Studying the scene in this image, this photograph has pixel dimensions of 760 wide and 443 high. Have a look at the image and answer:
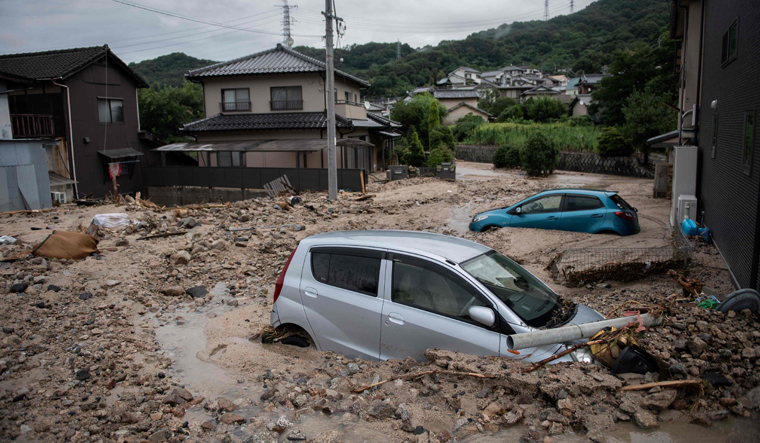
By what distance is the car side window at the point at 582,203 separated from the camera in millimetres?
12328

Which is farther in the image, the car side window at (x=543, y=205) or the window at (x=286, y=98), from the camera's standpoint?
the window at (x=286, y=98)

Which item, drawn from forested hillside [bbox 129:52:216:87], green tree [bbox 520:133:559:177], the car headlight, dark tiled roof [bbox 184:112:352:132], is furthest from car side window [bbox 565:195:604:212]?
forested hillside [bbox 129:52:216:87]

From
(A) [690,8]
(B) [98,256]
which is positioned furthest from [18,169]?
(A) [690,8]

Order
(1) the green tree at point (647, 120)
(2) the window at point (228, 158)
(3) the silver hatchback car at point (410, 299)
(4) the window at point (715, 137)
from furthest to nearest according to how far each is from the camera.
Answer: (2) the window at point (228, 158) → (1) the green tree at point (647, 120) → (4) the window at point (715, 137) → (3) the silver hatchback car at point (410, 299)

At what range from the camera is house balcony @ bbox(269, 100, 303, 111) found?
30062 millimetres

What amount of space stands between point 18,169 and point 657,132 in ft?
98.9

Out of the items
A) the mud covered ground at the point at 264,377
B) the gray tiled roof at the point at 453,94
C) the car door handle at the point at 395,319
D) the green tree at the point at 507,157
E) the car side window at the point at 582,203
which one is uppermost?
the gray tiled roof at the point at 453,94

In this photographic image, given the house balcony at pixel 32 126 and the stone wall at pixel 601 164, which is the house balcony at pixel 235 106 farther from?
the stone wall at pixel 601 164

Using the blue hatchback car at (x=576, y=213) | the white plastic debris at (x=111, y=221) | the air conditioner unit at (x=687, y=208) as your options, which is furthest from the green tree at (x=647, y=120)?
the white plastic debris at (x=111, y=221)

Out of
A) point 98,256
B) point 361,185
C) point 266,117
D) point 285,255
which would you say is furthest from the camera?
point 266,117

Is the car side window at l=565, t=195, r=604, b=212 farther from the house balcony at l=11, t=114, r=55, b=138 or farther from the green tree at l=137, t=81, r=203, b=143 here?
the green tree at l=137, t=81, r=203, b=143

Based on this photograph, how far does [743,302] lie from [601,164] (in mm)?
29575

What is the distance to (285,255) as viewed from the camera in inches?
452

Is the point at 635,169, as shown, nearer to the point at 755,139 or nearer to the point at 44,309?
the point at 755,139
